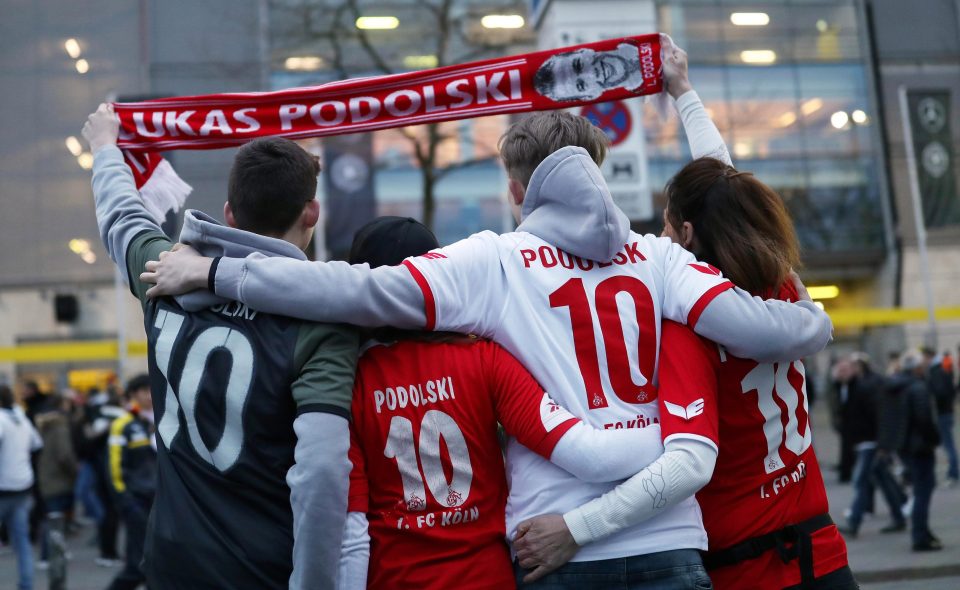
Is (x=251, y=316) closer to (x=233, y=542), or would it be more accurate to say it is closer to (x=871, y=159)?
(x=233, y=542)

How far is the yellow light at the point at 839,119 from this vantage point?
28.0 metres

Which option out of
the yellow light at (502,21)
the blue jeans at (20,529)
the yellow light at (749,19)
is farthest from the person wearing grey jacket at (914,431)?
the yellow light at (749,19)

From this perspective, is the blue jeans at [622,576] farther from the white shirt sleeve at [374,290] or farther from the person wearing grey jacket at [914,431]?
the person wearing grey jacket at [914,431]

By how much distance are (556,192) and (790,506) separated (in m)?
1.05

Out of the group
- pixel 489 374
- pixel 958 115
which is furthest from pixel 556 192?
pixel 958 115

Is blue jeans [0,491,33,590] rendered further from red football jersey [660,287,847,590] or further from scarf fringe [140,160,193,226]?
red football jersey [660,287,847,590]

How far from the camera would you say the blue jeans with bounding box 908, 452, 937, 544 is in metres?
9.07

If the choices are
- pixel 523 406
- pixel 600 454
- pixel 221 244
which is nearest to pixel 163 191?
pixel 221 244

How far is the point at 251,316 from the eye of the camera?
7.66 ft

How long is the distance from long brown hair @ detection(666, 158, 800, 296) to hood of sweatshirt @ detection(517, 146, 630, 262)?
294 millimetres

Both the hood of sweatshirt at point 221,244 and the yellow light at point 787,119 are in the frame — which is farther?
the yellow light at point 787,119

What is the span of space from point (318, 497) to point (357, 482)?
0.15m

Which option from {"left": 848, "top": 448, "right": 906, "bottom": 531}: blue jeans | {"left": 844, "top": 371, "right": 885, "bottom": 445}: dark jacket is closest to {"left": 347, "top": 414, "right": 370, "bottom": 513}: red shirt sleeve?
{"left": 848, "top": 448, "right": 906, "bottom": 531}: blue jeans

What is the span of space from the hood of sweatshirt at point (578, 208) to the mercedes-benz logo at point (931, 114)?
2203 cm
